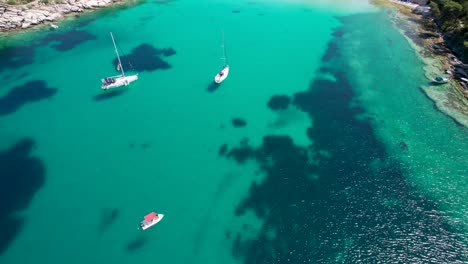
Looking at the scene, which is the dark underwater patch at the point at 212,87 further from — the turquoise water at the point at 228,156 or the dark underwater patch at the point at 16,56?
the dark underwater patch at the point at 16,56

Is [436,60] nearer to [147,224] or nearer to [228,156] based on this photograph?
[228,156]

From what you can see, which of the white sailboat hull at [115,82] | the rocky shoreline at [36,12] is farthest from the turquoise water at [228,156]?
the rocky shoreline at [36,12]

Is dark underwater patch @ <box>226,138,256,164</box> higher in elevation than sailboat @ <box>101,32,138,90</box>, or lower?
lower

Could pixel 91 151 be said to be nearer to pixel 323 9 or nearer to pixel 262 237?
pixel 262 237

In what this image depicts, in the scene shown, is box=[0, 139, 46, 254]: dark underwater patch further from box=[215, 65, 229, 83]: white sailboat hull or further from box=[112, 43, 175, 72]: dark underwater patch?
box=[215, 65, 229, 83]: white sailboat hull

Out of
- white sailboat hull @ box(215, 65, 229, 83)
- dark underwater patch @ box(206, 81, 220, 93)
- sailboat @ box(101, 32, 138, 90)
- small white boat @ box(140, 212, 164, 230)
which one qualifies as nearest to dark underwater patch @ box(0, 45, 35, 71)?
sailboat @ box(101, 32, 138, 90)

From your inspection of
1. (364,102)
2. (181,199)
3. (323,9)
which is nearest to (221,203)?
(181,199)

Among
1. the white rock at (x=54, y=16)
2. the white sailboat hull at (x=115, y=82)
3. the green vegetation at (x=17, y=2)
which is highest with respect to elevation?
the green vegetation at (x=17, y=2)
